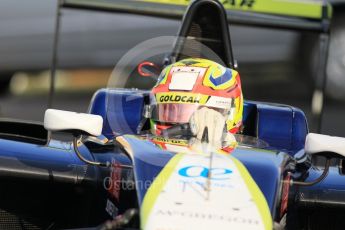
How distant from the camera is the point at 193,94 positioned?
5402 millimetres

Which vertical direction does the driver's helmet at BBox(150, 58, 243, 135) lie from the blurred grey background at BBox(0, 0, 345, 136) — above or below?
above

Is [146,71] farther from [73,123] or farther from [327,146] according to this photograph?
[327,146]

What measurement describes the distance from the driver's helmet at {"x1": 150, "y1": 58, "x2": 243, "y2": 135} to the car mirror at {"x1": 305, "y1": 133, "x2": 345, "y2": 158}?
2.84 ft

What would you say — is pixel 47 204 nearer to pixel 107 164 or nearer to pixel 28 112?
pixel 107 164

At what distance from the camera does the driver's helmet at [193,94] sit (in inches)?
210

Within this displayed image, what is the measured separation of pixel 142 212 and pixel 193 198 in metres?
0.25

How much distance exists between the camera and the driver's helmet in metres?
5.34

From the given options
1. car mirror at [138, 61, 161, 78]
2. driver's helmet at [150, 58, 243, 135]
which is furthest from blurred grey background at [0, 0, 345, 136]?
driver's helmet at [150, 58, 243, 135]

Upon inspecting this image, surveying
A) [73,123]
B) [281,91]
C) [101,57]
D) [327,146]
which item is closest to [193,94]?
[73,123]

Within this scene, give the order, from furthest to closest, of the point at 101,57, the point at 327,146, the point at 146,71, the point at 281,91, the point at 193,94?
the point at 101,57 < the point at 281,91 < the point at 146,71 < the point at 193,94 < the point at 327,146

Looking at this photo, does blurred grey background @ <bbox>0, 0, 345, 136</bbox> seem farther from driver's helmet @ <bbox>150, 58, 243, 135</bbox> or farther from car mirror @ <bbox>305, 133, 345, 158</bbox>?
car mirror @ <bbox>305, 133, 345, 158</bbox>

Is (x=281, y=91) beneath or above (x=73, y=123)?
beneath

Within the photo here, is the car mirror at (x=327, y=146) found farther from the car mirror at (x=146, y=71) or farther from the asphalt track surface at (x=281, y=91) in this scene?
the asphalt track surface at (x=281, y=91)

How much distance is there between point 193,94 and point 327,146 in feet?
3.45
